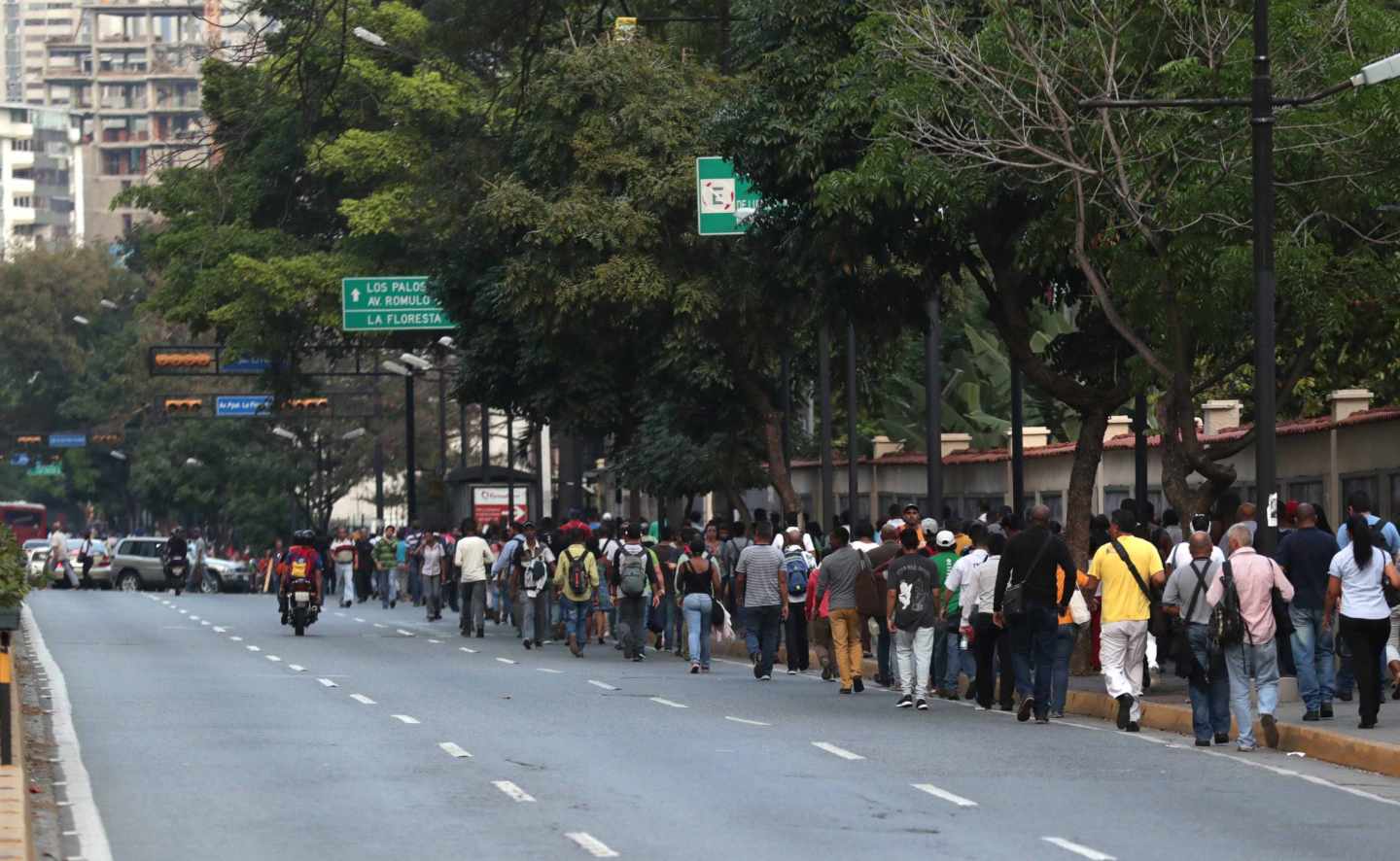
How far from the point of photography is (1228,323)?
24.5 meters

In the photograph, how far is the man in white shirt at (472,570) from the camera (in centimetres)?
3984

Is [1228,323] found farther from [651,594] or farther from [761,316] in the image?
[761,316]

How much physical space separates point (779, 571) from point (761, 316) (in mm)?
10184

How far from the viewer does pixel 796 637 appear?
30328mm

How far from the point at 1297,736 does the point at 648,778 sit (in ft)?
17.6

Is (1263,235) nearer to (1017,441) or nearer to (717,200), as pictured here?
(1017,441)

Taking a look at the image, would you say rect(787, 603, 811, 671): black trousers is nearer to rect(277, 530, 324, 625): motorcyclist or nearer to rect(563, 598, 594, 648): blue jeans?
rect(563, 598, 594, 648): blue jeans

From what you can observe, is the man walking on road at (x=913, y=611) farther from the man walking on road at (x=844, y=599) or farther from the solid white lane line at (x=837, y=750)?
the solid white lane line at (x=837, y=750)

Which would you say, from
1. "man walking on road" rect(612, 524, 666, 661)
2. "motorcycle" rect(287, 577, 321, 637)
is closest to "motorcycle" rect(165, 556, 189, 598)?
"motorcycle" rect(287, 577, 321, 637)

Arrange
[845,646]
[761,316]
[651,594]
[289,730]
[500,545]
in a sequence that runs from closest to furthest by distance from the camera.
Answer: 1. [289,730]
2. [845,646]
3. [651,594]
4. [761,316]
5. [500,545]

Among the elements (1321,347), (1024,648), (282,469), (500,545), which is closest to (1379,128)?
(1321,347)

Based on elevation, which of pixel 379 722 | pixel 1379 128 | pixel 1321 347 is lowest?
pixel 379 722

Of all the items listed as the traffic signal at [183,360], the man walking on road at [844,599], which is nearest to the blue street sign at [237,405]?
the traffic signal at [183,360]

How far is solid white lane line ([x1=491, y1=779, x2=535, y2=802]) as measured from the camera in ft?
52.6
